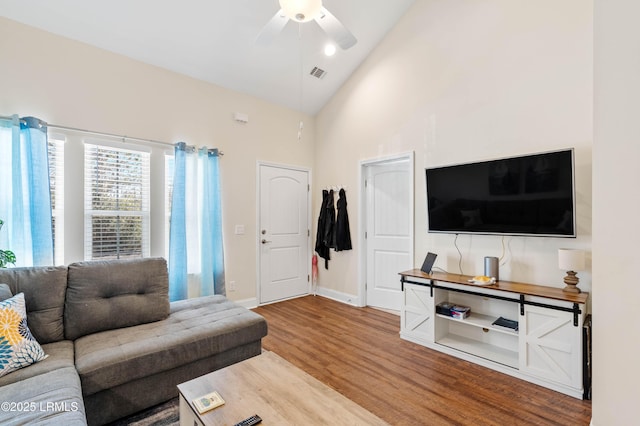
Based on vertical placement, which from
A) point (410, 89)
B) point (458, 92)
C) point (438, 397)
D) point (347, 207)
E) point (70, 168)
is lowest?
point (438, 397)

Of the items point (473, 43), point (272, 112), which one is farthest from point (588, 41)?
point (272, 112)

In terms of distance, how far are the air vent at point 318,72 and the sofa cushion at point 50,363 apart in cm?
382

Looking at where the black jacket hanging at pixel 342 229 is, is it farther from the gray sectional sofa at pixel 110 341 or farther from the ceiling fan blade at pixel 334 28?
the ceiling fan blade at pixel 334 28

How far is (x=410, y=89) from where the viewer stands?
3.55 meters

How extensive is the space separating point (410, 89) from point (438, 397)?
319cm

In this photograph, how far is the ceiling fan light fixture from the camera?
1977mm

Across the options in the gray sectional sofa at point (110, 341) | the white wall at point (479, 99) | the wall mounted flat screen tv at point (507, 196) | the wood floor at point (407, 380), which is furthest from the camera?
the white wall at point (479, 99)

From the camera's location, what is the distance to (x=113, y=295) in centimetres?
228

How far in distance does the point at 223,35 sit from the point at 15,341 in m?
3.14

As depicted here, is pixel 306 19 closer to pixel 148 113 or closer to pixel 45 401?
pixel 148 113

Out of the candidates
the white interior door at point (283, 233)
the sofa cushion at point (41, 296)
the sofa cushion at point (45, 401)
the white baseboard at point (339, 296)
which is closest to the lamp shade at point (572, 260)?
the white baseboard at point (339, 296)

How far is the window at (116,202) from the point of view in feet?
9.59

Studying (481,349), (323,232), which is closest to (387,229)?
(323,232)

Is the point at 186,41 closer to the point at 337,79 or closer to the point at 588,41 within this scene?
the point at 337,79
